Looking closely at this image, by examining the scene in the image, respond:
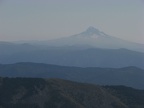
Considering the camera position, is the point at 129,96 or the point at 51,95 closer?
the point at 51,95

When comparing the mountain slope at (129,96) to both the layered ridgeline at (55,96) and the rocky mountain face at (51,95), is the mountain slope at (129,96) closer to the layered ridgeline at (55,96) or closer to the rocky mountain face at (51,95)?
the layered ridgeline at (55,96)

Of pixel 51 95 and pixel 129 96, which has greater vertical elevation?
pixel 129 96

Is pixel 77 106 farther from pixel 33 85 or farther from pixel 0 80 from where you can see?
pixel 0 80

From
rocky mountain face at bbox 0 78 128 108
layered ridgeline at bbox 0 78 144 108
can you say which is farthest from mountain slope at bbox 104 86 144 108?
rocky mountain face at bbox 0 78 128 108

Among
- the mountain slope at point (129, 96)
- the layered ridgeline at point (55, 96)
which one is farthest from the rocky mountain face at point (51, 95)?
the mountain slope at point (129, 96)

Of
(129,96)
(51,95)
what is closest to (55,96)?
(51,95)

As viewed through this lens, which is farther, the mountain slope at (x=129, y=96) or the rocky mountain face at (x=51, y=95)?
the mountain slope at (x=129, y=96)

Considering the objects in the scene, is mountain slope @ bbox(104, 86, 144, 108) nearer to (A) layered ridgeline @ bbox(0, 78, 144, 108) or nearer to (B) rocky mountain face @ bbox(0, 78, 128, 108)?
(A) layered ridgeline @ bbox(0, 78, 144, 108)

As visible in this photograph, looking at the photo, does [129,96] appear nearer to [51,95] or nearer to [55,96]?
[55,96]
